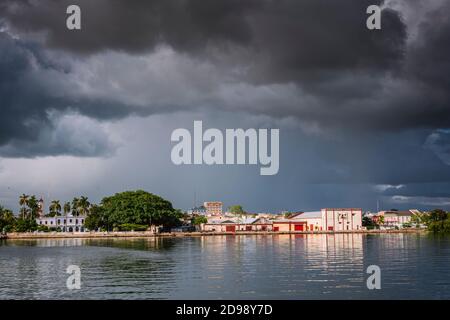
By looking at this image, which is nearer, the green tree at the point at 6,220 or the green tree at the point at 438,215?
the green tree at the point at 6,220

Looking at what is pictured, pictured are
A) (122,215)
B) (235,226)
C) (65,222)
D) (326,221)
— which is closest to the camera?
(122,215)

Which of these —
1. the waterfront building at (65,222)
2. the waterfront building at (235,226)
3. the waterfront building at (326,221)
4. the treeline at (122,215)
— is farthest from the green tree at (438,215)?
the waterfront building at (65,222)

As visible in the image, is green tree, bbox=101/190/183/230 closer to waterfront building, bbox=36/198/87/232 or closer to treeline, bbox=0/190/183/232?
treeline, bbox=0/190/183/232

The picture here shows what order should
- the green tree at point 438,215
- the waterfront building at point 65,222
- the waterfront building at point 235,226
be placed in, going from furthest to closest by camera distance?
1. the waterfront building at point 235,226
2. the waterfront building at point 65,222
3. the green tree at point 438,215

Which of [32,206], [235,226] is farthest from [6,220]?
[235,226]

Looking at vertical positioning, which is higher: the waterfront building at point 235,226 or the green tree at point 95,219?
the green tree at point 95,219

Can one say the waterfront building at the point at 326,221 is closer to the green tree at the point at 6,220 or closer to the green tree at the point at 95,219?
the green tree at the point at 95,219

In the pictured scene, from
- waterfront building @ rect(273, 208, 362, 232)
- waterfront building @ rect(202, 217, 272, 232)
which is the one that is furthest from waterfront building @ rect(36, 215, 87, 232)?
waterfront building @ rect(273, 208, 362, 232)

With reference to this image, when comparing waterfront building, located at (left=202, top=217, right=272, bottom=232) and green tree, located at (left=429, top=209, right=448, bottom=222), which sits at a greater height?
green tree, located at (left=429, top=209, right=448, bottom=222)

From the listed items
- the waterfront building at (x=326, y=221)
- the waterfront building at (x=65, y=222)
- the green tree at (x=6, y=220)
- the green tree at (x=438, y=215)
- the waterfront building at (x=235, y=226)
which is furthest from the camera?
the waterfront building at (x=235, y=226)

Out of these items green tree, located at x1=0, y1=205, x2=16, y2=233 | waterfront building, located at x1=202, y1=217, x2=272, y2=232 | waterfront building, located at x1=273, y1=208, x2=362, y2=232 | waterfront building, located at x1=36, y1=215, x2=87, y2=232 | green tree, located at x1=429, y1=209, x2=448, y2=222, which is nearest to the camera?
green tree, located at x1=0, y1=205, x2=16, y2=233

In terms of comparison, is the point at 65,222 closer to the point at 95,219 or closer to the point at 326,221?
the point at 95,219

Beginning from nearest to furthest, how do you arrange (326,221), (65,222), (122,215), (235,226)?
(122,215), (326,221), (65,222), (235,226)
